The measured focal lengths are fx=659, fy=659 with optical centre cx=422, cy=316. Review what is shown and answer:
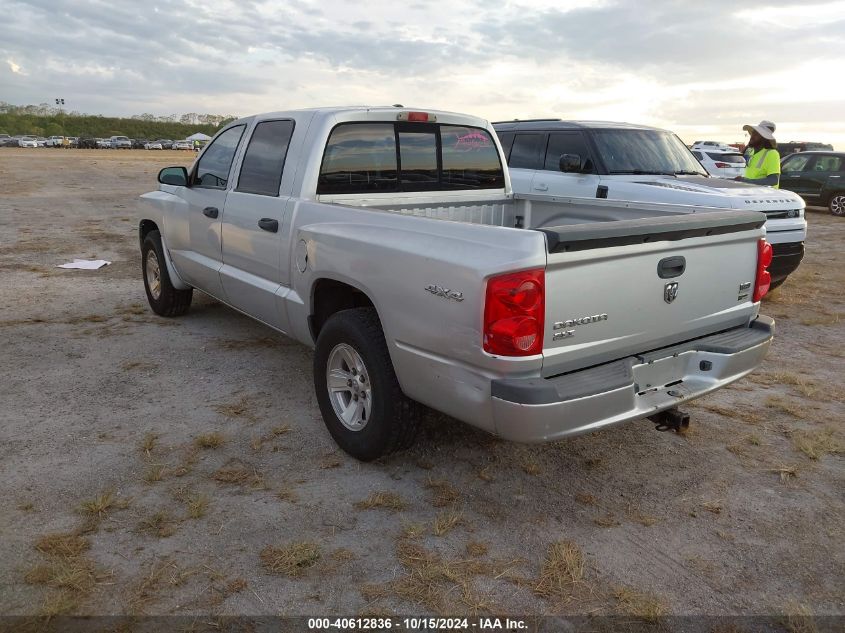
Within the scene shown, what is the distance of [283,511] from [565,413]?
4.90ft

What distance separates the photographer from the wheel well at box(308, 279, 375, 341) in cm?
390

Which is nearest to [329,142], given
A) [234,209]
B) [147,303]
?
[234,209]

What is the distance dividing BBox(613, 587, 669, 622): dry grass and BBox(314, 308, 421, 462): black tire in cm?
131

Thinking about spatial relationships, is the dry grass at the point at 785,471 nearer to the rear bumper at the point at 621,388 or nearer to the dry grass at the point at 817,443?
the dry grass at the point at 817,443

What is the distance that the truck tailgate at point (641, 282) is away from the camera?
9.10 ft

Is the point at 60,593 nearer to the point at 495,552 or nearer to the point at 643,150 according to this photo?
the point at 495,552

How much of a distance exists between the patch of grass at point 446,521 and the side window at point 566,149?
569cm

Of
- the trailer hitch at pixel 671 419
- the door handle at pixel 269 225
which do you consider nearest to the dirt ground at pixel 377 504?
the trailer hitch at pixel 671 419

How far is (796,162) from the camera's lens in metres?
17.3

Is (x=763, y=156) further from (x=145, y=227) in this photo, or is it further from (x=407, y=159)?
(x=145, y=227)

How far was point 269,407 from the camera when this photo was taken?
453cm

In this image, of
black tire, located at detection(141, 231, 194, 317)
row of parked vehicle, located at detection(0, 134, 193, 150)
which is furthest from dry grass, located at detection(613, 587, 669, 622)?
row of parked vehicle, located at detection(0, 134, 193, 150)

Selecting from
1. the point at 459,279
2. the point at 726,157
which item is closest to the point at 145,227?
the point at 459,279

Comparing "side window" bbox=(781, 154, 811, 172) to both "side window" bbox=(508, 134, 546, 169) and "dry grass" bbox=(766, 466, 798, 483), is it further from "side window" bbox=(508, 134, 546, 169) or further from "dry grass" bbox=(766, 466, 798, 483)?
"dry grass" bbox=(766, 466, 798, 483)
